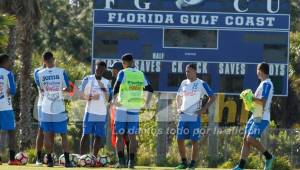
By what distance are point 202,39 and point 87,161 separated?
796cm

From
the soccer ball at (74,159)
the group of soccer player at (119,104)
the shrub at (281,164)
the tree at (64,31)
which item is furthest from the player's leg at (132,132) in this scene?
the tree at (64,31)

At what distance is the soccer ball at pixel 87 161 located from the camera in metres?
18.1

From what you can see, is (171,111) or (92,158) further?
(171,111)

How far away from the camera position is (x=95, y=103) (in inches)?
762

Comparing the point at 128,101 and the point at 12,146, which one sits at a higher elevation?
the point at 128,101

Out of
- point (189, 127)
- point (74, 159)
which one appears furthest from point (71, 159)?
point (189, 127)

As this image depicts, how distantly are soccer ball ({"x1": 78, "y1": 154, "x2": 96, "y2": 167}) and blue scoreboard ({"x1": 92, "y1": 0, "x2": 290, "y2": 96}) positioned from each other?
707cm

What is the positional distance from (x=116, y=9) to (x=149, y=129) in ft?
13.9

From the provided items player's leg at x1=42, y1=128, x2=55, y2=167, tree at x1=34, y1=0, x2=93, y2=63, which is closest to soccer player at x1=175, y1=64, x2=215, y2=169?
player's leg at x1=42, y1=128, x2=55, y2=167

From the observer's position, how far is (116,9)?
83.0ft

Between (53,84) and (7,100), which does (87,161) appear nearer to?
(53,84)

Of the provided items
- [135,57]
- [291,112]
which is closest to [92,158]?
[135,57]

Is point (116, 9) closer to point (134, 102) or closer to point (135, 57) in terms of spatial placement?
point (135, 57)

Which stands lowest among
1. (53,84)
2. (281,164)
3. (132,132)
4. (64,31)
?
(281,164)
